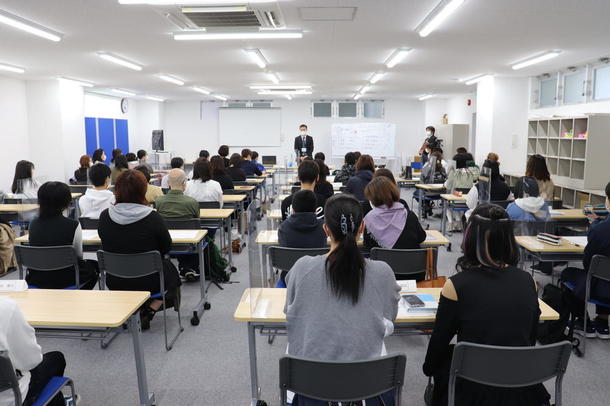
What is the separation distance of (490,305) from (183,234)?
294cm

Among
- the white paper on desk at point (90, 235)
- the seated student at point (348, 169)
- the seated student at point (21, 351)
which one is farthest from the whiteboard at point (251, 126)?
the seated student at point (21, 351)

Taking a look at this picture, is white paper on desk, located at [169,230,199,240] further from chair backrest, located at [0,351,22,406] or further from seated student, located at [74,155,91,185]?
seated student, located at [74,155,91,185]

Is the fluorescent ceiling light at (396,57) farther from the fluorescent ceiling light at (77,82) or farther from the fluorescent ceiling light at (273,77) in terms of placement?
the fluorescent ceiling light at (77,82)

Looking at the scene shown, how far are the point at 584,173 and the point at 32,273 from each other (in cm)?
741

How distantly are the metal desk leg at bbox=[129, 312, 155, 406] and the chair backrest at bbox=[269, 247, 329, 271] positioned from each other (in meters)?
1.05

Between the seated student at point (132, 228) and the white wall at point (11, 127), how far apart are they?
7984 mm

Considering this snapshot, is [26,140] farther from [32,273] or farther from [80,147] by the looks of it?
[32,273]

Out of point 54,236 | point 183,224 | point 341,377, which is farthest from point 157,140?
point 341,377

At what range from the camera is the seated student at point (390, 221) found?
350 centimetres

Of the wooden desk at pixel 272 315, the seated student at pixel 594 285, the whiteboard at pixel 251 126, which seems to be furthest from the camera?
the whiteboard at pixel 251 126

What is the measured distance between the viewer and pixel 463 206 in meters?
7.10

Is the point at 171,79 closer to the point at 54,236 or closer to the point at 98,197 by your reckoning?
the point at 98,197

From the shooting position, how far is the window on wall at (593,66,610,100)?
801 centimetres

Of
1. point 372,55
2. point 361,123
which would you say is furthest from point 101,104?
point 372,55
